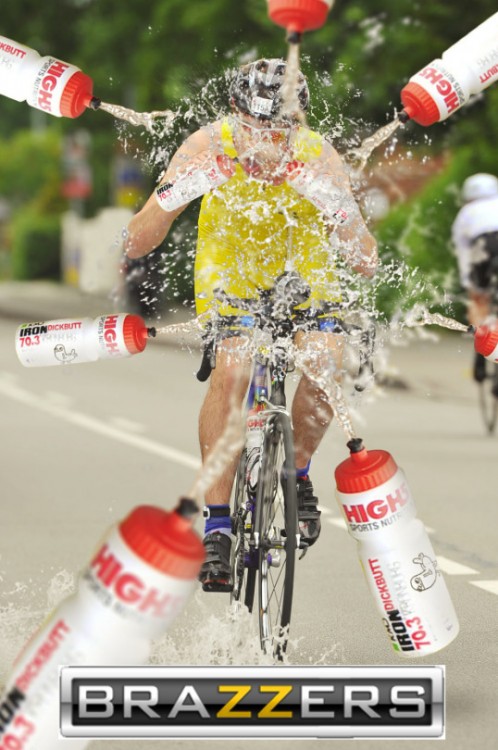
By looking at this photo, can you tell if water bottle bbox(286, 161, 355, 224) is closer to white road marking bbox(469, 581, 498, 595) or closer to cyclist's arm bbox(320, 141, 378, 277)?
cyclist's arm bbox(320, 141, 378, 277)

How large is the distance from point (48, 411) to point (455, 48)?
1117cm

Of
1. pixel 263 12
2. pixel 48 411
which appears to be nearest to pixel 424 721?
pixel 48 411

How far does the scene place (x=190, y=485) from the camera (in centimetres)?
1117

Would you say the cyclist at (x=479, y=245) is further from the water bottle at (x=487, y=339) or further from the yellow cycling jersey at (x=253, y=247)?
the water bottle at (x=487, y=339)

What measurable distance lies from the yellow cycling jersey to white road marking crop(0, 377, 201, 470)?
6.17 metres

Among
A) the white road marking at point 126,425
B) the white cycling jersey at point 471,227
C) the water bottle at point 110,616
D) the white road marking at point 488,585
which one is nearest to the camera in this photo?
the water bottle at point 110,616

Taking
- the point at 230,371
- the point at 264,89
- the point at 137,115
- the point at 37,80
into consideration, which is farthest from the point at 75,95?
the point at 230,371

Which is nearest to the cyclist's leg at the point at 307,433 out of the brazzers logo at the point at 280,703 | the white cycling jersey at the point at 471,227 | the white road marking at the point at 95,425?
the brazzers logo at the point at 280,703

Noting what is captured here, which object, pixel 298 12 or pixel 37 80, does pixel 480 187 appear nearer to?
pixel 37 80

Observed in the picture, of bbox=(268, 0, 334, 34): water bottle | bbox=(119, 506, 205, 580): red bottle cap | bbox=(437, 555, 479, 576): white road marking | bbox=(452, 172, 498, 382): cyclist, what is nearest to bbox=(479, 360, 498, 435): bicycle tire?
bbox=(452, 172, 498, 382): cyclist

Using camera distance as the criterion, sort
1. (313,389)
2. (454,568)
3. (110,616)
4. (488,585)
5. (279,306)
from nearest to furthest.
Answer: (110,616) → (279,306) → (313,389) → (488,585) → (454,568)

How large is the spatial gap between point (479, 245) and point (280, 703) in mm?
9762

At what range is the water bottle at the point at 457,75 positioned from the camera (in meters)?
5.67

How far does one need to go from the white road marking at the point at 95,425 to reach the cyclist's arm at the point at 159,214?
21.0 feet
